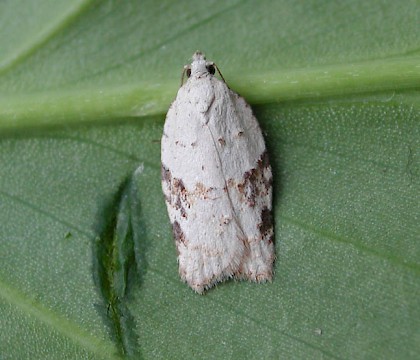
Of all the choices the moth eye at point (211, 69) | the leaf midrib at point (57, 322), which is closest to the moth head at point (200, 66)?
the moth eye at point (211, 69)

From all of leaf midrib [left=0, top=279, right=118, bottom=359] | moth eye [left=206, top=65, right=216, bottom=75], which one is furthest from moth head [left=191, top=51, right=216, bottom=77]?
leaf midrib [left=0, top=279, right=118, bottom=359]

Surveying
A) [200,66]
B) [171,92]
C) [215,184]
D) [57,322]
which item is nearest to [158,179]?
[215,184]

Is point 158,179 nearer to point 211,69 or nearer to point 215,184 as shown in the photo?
point 215,184

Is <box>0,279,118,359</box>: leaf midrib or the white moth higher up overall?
the white moth

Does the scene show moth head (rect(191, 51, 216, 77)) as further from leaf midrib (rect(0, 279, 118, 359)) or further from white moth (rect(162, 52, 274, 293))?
leaf midrib (rect(0, 279, 118, 359))

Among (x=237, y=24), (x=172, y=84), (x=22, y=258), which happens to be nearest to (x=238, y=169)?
(x=172, y=84)

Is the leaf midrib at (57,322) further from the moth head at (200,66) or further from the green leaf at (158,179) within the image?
the moth head at (200,66)

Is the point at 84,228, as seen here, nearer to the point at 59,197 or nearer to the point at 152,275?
the point at 59,197
